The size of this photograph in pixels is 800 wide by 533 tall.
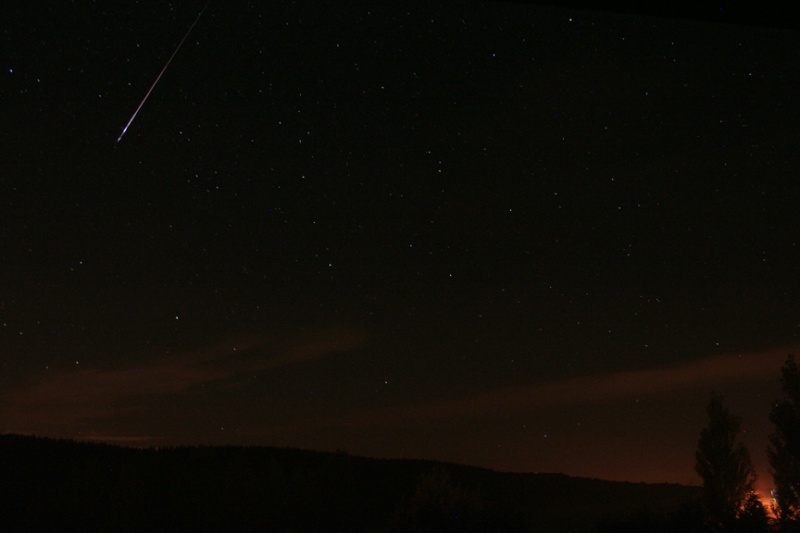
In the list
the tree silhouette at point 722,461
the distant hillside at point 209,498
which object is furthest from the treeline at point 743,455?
the distant hillside at point 209,498

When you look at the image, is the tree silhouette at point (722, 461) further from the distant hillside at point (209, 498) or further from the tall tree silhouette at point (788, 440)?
the distant hillside at point (209, 498)

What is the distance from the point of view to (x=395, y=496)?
29953 mm

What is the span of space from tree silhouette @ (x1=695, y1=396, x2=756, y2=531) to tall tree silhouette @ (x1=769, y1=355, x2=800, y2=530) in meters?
1.27

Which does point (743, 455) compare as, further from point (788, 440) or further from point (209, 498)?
point (209, 498)

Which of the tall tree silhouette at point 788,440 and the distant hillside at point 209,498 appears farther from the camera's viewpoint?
the tall tree silhouette at point 788,440

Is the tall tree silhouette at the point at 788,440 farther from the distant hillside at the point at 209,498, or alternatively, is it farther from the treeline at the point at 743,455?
the distant hillside at the point at 209,498

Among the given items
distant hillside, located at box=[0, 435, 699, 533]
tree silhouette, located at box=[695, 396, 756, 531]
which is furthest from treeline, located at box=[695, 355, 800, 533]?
distant hillside, located at box=[0, 435, 699, 533]

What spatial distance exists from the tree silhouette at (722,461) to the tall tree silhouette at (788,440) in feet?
4.18

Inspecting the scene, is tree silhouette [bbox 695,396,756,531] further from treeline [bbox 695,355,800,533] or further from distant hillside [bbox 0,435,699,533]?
distant hillside [bbox 0,435,699,533]

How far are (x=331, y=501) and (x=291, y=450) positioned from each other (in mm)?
15700

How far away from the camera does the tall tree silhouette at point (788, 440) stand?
25.7 metres

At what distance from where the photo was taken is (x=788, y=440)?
1029 inches

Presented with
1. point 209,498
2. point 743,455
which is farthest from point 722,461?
point 209,498

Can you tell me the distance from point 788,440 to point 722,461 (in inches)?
102
